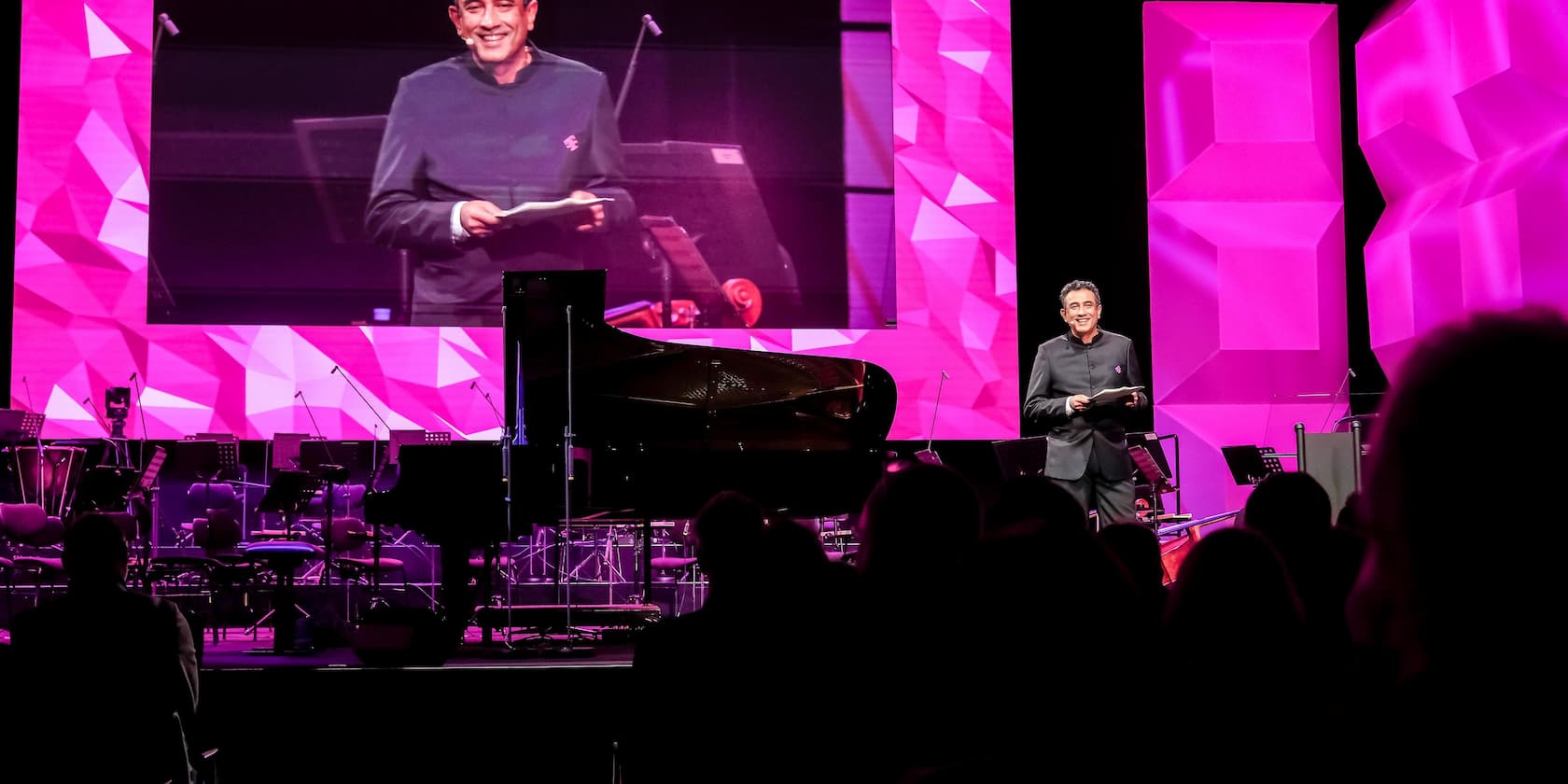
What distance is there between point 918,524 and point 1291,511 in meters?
1.00

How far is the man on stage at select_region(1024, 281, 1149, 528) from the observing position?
6172 millimetres

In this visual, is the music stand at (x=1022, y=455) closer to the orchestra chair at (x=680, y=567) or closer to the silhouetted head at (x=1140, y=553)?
the orchestra chair at (x=680, y=567)

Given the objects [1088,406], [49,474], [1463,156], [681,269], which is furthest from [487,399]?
[1463,156]

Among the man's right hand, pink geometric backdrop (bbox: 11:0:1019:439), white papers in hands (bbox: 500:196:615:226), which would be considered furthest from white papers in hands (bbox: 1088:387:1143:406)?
the man's right hand

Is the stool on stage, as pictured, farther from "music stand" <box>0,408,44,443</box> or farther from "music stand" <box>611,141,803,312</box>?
"music stand" <box>611,141,803,312</box>

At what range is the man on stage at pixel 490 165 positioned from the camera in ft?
30.5

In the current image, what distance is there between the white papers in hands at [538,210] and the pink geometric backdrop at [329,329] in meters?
0.88

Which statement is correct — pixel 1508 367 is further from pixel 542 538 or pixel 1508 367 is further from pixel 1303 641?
pixel 542 538

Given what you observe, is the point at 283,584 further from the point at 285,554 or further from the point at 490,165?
the point at 490,165

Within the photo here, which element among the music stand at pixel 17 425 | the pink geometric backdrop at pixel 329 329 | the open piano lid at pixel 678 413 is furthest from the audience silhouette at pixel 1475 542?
the pink geometric backdrop at pixel 329 329

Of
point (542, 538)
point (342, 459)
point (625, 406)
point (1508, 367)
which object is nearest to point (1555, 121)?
point (625, 406)

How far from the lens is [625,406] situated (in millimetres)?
5977

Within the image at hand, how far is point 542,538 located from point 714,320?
2.09 metres

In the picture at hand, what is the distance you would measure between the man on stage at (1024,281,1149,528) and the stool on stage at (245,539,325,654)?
3.74 meters
